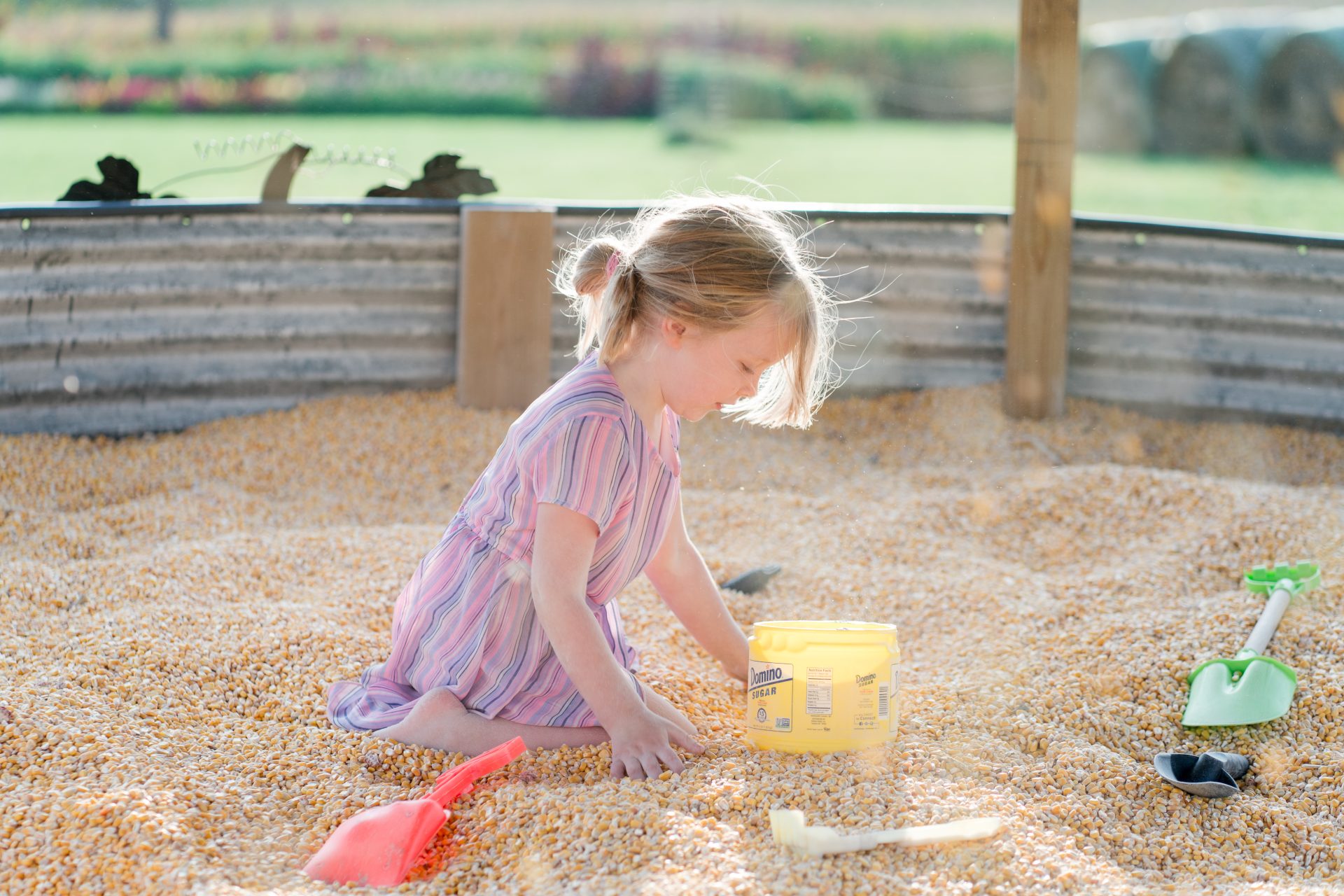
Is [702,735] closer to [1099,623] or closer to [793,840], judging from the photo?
[793,840]

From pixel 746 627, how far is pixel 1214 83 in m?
15.2

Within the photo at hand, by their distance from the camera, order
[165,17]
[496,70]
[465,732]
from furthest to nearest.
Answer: [165,17] → [496,70] → [465,732]

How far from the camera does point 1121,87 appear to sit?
17094 mm

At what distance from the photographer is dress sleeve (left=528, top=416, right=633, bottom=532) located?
6.28ft

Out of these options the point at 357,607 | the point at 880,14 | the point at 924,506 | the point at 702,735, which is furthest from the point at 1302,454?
the point at 880,14

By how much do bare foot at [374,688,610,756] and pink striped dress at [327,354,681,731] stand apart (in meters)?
0.02

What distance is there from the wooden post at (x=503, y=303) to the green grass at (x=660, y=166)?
3.26 meters

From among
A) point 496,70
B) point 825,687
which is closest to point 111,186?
point 825,687

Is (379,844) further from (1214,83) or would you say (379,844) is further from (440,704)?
(1214,83)

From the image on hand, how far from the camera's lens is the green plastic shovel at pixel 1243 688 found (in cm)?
215

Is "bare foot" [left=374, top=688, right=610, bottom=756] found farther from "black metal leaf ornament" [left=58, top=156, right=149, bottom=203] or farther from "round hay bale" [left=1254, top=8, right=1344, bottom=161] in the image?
"round hay bale" [left=1254, top=8, right=1344, bottom=161]

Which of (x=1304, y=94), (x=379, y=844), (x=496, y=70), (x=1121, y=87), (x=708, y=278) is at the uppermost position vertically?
(x=496, y=70)

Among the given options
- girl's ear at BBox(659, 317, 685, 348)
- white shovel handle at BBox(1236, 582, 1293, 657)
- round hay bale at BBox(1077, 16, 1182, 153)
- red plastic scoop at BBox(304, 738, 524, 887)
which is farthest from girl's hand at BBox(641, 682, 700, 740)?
round hay bale at BBox(1077, 16, 1182, 153)

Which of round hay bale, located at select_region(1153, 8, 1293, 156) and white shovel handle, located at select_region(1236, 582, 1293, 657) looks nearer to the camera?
white shovel handle, located at select_region(1236, 582, 1293, 657)
